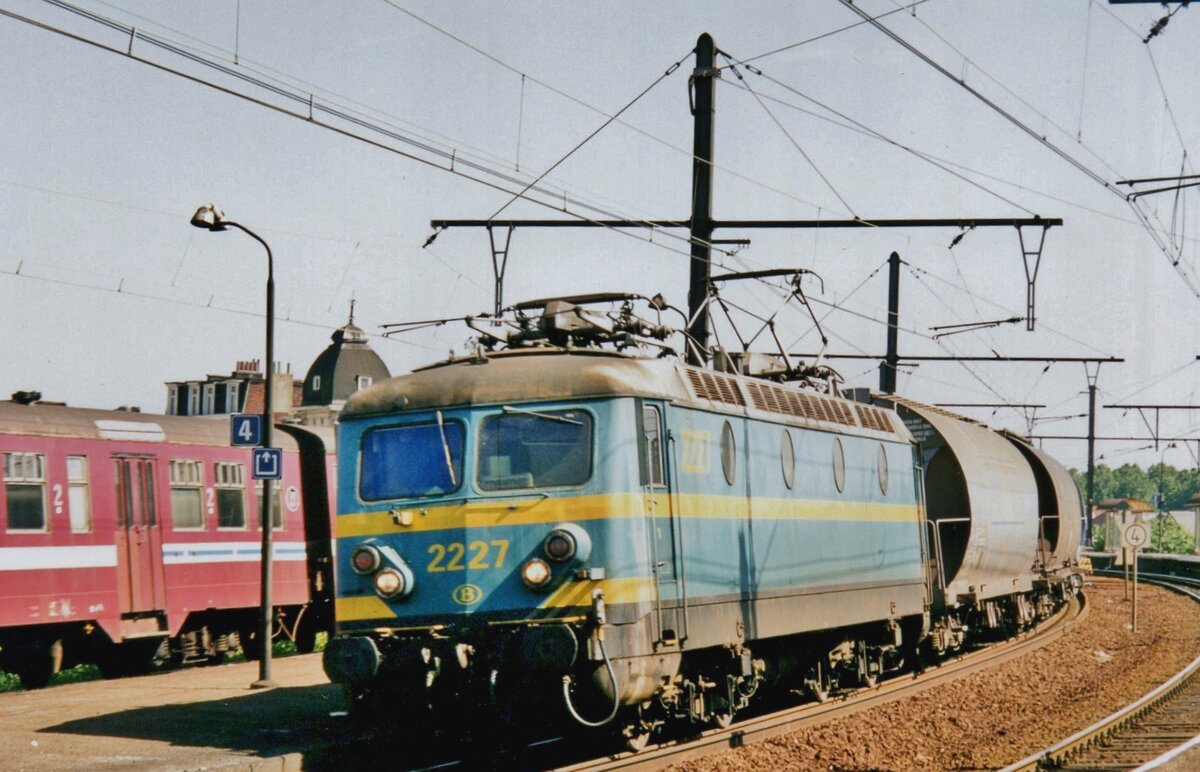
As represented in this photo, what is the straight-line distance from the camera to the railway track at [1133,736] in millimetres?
13297

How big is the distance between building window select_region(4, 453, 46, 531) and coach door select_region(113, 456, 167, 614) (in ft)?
4.31

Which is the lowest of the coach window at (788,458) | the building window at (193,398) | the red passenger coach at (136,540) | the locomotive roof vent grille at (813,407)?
the red passenger coach at (136,540)

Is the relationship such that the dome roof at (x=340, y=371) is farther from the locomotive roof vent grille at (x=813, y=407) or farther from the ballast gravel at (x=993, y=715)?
the locomotive roof vent grille at (x=813, y=407)

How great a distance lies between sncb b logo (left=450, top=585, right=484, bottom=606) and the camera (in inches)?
474

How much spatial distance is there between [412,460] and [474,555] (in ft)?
3.76

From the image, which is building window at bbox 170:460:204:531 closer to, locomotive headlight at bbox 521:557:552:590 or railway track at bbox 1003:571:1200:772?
locomotive headlight at bbox 521:557:552:590

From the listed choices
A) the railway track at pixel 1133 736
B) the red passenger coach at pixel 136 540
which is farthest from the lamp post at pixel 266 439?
the railway track at pixel 1133 736

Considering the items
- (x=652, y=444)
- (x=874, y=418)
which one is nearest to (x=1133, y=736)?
(x=874, y=418)

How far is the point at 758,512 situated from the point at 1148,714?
5.90 metres

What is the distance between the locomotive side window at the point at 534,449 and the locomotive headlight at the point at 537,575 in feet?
2.33

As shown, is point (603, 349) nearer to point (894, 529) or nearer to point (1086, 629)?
point (894, 529)

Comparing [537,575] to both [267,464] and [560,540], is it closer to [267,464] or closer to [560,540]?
[560,540]

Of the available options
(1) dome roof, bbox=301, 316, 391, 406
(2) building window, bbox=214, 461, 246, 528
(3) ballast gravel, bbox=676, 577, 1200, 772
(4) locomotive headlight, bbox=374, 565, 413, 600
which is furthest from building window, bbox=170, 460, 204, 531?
(1) dome roof, bbox=301, 316, 391, 406

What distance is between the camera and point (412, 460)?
12734mm
